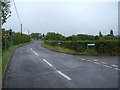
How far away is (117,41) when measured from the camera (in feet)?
108

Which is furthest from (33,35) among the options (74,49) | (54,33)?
(74,49)

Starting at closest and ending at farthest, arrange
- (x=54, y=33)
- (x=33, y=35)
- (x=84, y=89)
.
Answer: (x=84, y=89) → (x=54, y=33) → (x=33, y=35)

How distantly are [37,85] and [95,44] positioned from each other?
77.7ft

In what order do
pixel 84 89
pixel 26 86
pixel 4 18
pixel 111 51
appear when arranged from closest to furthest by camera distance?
pixel 84 89
pixel 26 86
pixel 4 18
pixel 111 51

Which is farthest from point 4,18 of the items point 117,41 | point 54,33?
point 54,33

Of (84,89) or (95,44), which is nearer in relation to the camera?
(84,89)

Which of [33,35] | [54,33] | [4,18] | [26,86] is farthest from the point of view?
[33,35]

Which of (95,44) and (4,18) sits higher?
(4,18)

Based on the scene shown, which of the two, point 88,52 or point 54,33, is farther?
point 54,33

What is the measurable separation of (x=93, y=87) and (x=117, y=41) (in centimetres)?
2359

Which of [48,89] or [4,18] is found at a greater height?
[4,18]

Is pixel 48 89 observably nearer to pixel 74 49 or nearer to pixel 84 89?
pixel 84 89

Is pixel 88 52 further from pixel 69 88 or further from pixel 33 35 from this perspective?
pixel 33 35

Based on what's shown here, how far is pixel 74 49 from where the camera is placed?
38.2m
